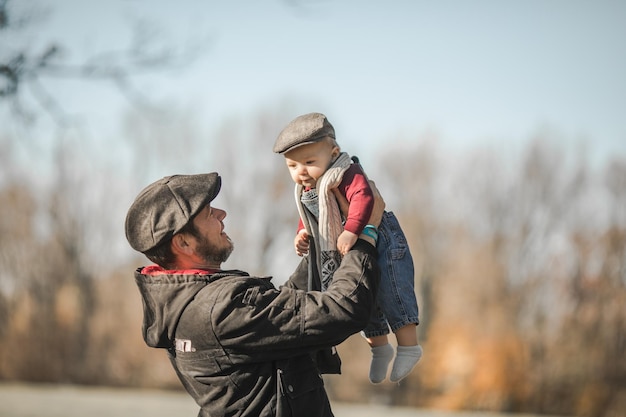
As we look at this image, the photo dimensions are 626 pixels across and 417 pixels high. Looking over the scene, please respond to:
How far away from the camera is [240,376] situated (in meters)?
2.96

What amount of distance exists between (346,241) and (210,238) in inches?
21.8

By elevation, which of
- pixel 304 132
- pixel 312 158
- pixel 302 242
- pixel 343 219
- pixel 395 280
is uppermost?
pixel 304 132

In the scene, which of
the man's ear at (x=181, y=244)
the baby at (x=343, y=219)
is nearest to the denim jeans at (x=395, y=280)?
the baby at (x=343, y=219)

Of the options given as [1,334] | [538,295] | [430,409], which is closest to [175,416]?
[430,409]

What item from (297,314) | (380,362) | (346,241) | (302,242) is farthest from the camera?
(302,242)

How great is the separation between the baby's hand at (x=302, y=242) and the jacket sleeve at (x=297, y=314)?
473 millimetres

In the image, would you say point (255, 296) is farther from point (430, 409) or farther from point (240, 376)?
point (430, 409)

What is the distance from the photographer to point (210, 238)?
10.1ft

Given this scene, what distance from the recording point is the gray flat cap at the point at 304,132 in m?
3.00

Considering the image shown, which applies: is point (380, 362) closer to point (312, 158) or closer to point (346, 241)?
point (346, 241)

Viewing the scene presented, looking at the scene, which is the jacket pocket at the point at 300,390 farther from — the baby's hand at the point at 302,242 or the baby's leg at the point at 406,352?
the baby's hand at the point at 302,242

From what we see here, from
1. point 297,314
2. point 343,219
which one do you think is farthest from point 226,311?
point 343,219

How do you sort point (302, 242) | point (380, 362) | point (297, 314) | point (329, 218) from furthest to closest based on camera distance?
1. point (302, 242)
2. point (380, 362)
3. point (329, 218)
4. point (297, 314)

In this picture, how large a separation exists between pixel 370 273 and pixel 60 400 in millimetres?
20664
